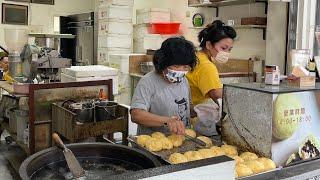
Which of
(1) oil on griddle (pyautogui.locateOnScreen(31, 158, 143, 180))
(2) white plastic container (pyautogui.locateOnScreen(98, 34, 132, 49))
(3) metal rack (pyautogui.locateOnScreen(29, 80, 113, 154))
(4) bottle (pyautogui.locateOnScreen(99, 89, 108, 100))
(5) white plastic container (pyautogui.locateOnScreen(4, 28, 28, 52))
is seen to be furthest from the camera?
(2) white plastic container (pyautogui.locateOnScreen(98, 34, 132, 49))

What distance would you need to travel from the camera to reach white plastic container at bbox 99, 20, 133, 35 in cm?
536

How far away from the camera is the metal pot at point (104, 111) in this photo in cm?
216

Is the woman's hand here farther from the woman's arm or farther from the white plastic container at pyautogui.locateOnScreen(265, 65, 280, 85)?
the white plastic container at pyautogui.locateOnScreen(265, 65, 280, 85)

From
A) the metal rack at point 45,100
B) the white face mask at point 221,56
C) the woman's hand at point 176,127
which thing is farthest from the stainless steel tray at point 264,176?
the metal rack at point 45,100

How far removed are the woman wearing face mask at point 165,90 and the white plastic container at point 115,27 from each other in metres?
3.46

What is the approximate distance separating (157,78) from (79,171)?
103 cm

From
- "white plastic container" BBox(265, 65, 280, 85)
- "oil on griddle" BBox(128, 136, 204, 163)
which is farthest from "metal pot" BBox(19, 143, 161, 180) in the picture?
"white plastic container" BBox(265, 65, 280, 85)

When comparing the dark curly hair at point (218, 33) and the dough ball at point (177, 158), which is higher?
the dark curly hair at point (218, 33)

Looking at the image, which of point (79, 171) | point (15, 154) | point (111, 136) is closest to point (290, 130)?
point (79, 171)

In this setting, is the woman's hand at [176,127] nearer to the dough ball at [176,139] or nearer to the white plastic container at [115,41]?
the dough ball at [176,139]

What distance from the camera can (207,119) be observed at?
1.87 m

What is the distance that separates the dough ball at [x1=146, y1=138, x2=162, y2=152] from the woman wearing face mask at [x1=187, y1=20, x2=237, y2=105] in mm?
796

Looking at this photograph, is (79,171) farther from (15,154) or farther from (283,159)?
(15,154)

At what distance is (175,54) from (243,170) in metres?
0.85
